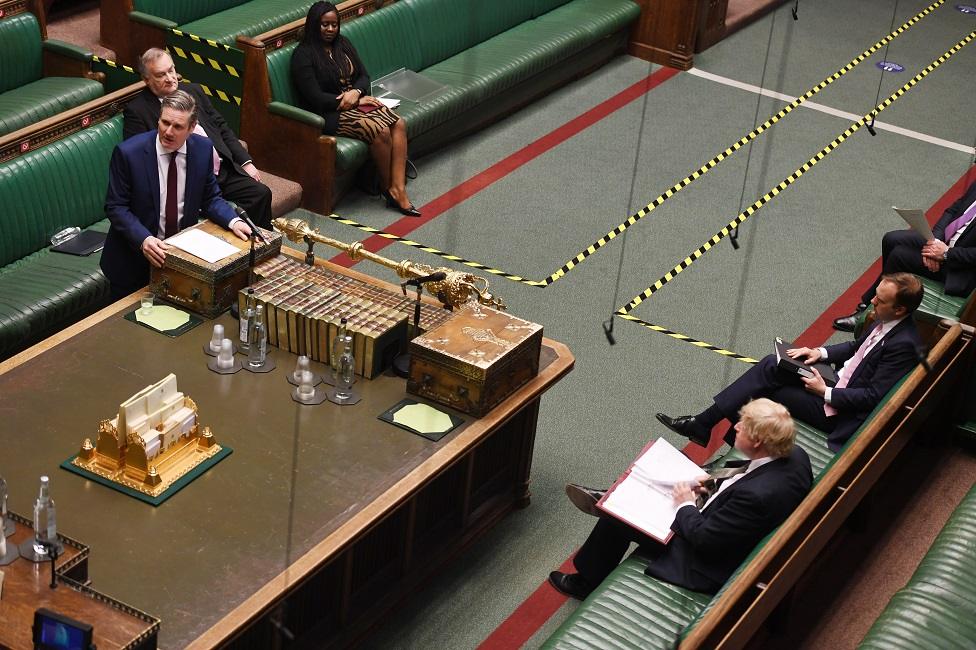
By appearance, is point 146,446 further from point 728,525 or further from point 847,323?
point 847,323

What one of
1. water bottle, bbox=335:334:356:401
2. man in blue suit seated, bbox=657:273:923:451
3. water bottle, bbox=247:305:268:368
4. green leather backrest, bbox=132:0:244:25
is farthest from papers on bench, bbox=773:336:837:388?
green leather backrest, bbox=132:0:244:25

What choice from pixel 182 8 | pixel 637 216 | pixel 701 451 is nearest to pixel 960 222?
pixel 637 216

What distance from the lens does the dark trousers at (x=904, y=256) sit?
24.5 ft

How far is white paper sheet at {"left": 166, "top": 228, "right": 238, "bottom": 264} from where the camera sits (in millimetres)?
5695

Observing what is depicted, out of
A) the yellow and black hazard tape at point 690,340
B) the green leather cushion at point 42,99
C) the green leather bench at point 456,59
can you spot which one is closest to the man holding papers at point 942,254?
the yellow and black hazard tape at point 690,340

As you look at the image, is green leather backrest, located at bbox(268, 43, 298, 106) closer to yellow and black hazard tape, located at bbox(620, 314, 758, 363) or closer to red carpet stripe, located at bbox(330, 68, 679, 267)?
red carpet stripe, located at bbox(330, 68, 679, 267)

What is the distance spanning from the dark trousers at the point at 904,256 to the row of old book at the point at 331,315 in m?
3.02

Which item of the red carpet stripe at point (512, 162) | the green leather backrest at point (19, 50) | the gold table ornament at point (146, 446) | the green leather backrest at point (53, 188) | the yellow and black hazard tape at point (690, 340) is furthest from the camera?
the red carpet stripe at point (512, 162)

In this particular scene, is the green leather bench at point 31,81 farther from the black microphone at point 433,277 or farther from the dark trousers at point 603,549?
the dark trousers at point 603,549

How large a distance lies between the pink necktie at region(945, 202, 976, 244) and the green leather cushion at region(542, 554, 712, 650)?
3430 mm

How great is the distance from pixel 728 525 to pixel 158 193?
2.82m

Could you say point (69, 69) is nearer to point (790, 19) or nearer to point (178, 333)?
point (178, 333)

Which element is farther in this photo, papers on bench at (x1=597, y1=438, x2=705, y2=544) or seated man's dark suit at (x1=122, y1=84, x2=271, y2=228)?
seated man's dark suit at (x1=122, y1=84, x2=271, y2=228)

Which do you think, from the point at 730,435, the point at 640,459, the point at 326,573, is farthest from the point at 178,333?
the point at 730,435
